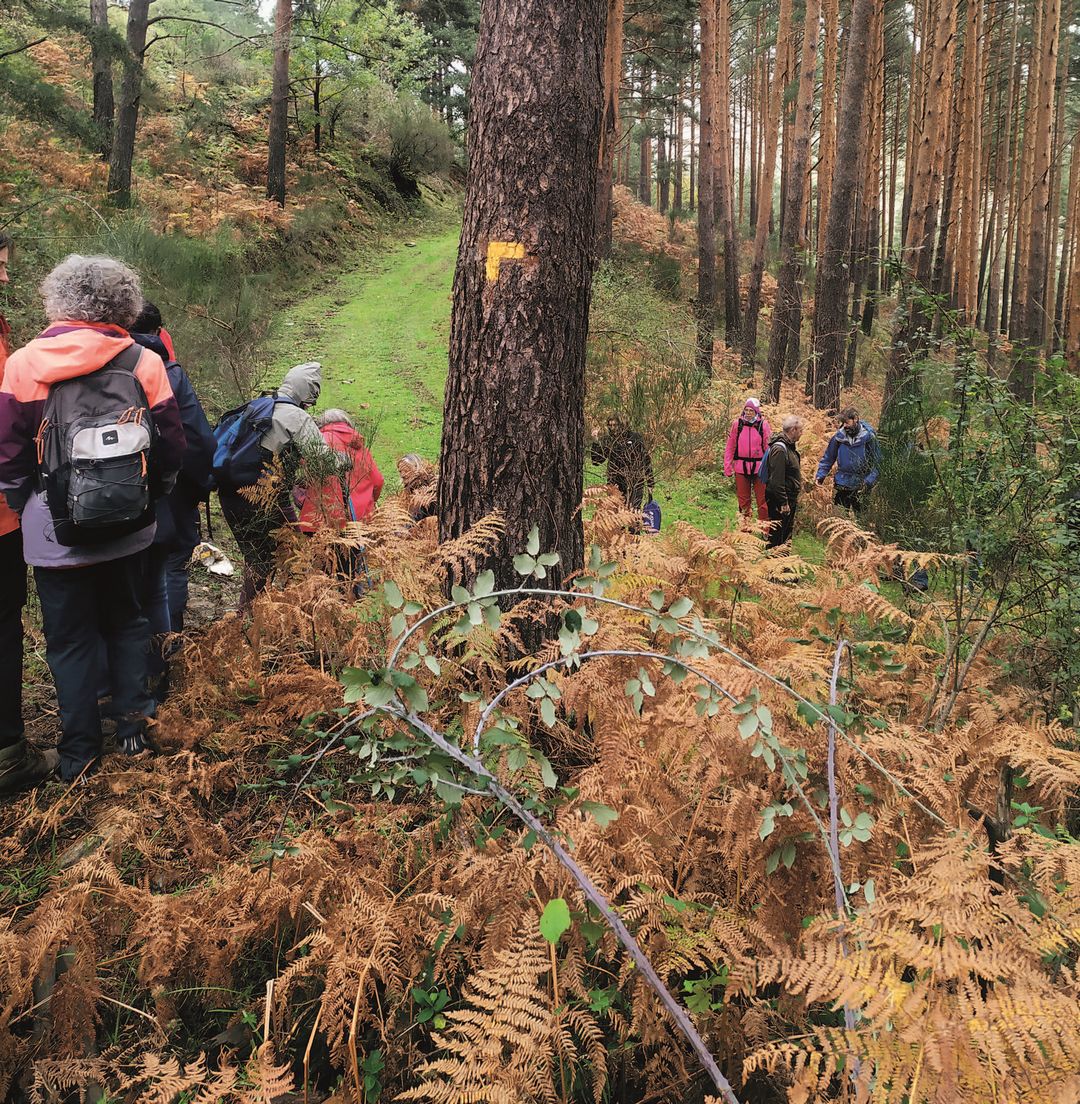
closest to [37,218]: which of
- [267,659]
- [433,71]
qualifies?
[267,659]

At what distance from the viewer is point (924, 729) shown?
290cm

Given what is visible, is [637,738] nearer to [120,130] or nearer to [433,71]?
[120,130]

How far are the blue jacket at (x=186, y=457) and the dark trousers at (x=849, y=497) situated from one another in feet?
22.1

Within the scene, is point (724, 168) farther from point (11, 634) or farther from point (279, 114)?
point (11, 634)

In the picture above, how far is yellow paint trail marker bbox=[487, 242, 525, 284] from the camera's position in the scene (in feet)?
9.57

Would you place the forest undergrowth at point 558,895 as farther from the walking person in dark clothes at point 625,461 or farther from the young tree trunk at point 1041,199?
the young tree trunk at point 1041,199

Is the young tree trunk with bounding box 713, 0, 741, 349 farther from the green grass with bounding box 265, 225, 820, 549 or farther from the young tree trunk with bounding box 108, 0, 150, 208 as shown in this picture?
the young tree trunk with bounding box 108, 0, 150, 208

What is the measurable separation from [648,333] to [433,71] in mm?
17170

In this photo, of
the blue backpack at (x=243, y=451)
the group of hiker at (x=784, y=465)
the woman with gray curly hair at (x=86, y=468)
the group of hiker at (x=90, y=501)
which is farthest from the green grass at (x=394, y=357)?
the woman with gray curly hair at (x=86, y=468)

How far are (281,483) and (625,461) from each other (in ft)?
11.1

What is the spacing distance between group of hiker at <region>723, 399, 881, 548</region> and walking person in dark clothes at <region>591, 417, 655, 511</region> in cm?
138

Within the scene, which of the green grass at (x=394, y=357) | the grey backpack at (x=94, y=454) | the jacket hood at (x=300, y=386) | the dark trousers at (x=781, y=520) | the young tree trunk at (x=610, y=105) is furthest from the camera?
the young tree trunk at (x=610, y=105)

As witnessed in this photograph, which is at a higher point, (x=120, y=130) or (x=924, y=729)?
(x=120, y=130)

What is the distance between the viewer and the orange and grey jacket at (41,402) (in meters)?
2.65
